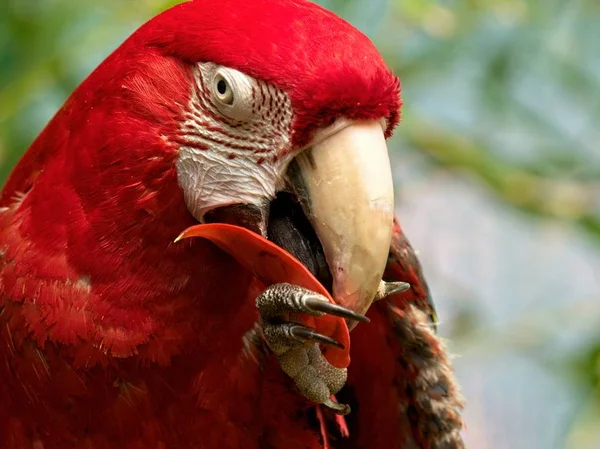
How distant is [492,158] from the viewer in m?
1.62

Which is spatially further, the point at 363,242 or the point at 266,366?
the point at 266,366

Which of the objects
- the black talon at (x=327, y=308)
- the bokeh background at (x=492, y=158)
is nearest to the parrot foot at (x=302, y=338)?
the black talon at (x=327, y=308)

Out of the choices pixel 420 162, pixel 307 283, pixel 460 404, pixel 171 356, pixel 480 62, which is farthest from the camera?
pixel 480 62

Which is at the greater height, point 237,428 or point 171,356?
point 171,356

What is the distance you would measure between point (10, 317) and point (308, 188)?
0.31 m

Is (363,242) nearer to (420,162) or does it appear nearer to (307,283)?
(307,283)

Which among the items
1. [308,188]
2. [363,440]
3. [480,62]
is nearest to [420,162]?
[480,62]

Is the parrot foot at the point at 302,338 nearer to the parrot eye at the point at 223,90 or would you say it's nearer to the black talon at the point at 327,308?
Answer: the black talon at the point at 327,308

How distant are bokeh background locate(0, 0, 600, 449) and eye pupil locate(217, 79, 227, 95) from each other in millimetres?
609

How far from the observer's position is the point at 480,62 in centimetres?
182

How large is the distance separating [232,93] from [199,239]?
0.44 ft

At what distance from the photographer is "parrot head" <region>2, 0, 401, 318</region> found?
71 cm

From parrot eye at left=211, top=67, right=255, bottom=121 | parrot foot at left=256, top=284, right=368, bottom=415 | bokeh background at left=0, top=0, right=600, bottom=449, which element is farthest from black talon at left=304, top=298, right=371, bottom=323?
bokeh background at left=0, top=0, right=600, bottom=449

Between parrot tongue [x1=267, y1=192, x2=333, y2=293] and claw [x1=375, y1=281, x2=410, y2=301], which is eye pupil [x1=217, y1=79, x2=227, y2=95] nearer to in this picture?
parrot tongue [x1=267, y1=192, x2=333, y2=293]
